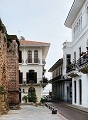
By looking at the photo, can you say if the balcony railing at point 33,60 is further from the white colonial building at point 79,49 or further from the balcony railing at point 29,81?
the white colonial building at point 79,49

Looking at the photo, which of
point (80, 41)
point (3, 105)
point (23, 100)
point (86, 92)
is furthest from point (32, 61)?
point (3, 105)

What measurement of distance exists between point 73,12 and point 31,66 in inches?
611

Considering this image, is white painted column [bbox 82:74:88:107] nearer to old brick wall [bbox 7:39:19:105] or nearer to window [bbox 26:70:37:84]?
old brick wall [bbox 7:39:19:105]

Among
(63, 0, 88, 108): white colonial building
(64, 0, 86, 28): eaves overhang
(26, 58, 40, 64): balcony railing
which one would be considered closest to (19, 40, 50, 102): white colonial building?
(26, 58, 40, 64): balcony railing

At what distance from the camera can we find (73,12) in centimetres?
3941

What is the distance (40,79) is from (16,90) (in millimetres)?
21488

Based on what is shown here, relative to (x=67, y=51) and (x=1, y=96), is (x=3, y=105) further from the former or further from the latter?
(x=67, y=51)

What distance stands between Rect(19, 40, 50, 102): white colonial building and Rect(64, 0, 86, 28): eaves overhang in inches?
310

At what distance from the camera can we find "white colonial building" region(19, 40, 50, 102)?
2016 inches

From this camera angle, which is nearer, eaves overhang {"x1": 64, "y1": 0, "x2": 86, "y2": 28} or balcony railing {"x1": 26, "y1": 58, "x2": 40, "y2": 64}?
eaves overhang {"x1": 64, "y1": 0, "x2": 86, "y2": 28}

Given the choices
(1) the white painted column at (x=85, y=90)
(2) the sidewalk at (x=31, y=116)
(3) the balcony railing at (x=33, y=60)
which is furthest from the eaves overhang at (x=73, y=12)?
(2) the sidewalk at (x=31, y=116)

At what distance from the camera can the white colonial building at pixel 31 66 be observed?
51.2m

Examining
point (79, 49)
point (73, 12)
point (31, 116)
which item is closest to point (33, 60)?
point (79, 49)

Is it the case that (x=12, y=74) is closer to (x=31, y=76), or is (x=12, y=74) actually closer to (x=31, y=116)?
(x=31, y=116)
